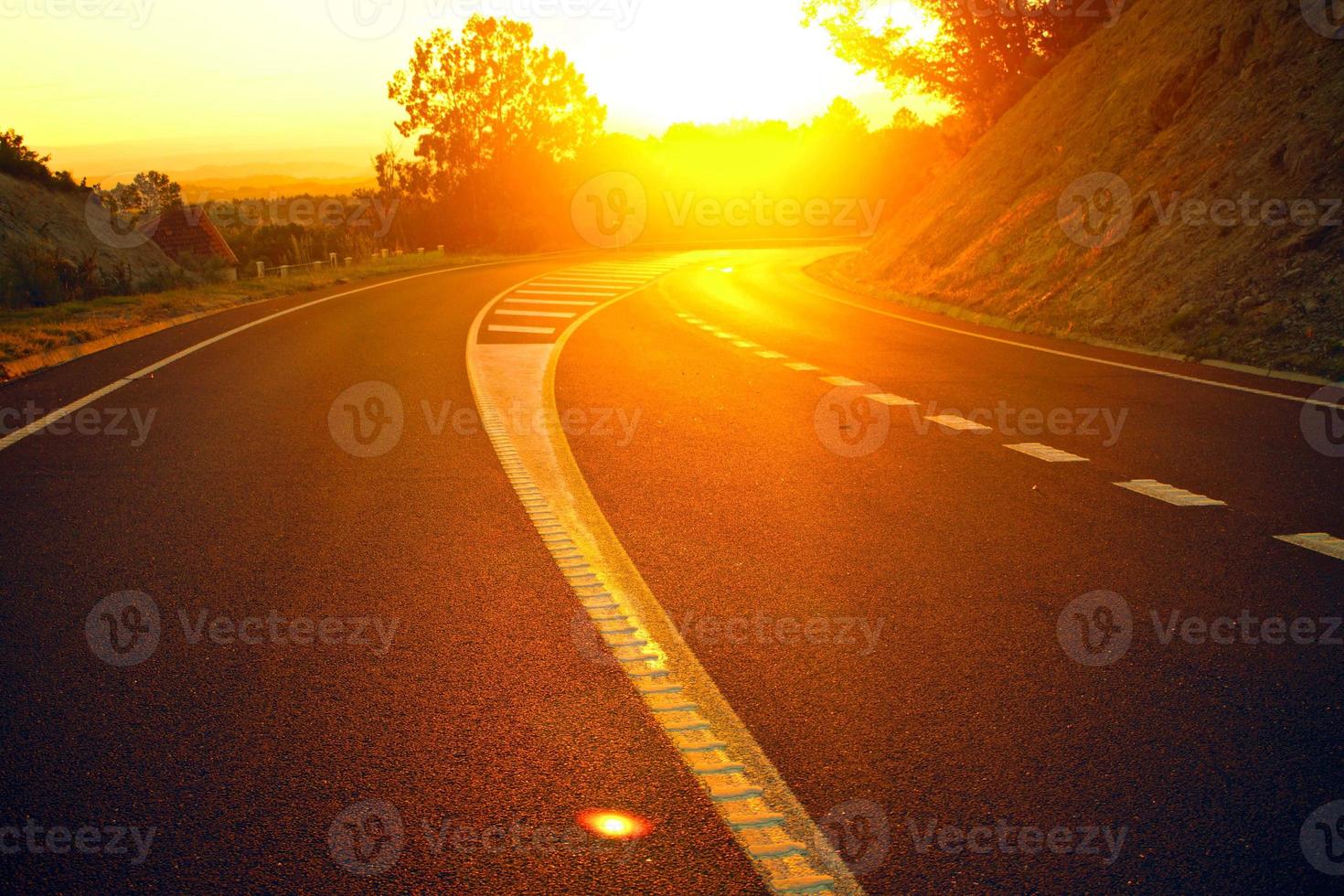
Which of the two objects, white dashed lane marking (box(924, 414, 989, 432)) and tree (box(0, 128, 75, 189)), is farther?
tree (box(0, 128, 75, 189))

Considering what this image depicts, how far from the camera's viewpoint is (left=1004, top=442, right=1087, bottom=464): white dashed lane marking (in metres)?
7.83

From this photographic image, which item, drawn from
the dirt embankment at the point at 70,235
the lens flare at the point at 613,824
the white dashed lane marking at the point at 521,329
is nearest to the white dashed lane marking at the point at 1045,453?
the lens flare at the point at 613,824

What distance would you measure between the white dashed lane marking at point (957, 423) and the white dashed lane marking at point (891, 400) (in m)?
0.64

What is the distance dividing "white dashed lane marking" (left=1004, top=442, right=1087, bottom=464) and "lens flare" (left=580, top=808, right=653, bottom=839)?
5.56 metres

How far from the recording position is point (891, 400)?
413 inches

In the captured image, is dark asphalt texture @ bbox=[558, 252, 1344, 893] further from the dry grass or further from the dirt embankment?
the dirt embankment

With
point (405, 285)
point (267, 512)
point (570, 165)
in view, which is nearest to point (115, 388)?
point (267, 512)

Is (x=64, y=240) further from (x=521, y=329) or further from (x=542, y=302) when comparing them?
(x=521, y=329)

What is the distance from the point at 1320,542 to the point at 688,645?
3.74m

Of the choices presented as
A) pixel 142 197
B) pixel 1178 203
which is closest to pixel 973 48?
pixel 1178 203

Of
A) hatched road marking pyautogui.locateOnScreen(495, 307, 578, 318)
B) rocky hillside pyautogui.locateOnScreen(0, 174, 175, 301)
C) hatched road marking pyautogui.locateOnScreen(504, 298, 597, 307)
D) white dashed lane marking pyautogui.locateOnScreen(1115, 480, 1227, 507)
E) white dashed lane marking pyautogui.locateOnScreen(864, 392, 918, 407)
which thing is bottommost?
hatched road marking pyautogui.locateOnScreen(504, 298, 597, 307)

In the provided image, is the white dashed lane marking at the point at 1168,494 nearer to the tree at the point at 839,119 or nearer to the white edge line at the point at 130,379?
the white edge line at the point at 130,379

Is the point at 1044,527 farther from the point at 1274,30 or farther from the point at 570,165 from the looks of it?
the point at 570,165

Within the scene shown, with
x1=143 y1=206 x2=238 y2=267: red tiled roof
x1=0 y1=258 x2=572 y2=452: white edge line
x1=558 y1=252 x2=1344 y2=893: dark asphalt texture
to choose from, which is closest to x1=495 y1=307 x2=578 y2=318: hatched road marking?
x1=0 y1=258 x2=572 y2=452: white edge line
